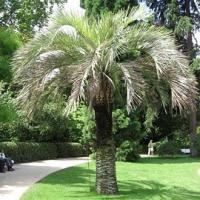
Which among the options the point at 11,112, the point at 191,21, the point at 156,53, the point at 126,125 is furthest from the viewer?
the point at 191,21

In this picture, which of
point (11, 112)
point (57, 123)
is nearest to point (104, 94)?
point (11, 112)

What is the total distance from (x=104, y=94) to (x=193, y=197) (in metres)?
3.98

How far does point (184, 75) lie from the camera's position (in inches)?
550

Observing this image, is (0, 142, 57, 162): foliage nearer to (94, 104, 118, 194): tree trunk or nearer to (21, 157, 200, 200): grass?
(21, 157, 200, 200): grass

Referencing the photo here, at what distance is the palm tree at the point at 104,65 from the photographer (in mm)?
13695

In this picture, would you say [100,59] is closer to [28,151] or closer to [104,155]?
[104,155]

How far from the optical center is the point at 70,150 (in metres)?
42.4

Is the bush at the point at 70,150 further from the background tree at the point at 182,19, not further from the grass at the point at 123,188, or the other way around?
the grass at the point at 123,188

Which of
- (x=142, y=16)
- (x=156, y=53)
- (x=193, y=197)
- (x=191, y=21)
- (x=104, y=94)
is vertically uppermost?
(x=191, y=21)

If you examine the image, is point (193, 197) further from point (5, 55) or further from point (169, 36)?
point (5, 55)

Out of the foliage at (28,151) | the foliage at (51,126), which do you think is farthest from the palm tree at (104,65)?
the foliage at (51,126)

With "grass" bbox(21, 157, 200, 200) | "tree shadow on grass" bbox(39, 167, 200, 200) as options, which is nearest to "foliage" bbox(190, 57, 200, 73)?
"grass" bbox(21, 157, 200, 200)

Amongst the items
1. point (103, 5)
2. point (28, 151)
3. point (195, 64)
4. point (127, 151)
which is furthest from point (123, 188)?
point (103, 5)

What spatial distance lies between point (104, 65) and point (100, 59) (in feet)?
0.67
